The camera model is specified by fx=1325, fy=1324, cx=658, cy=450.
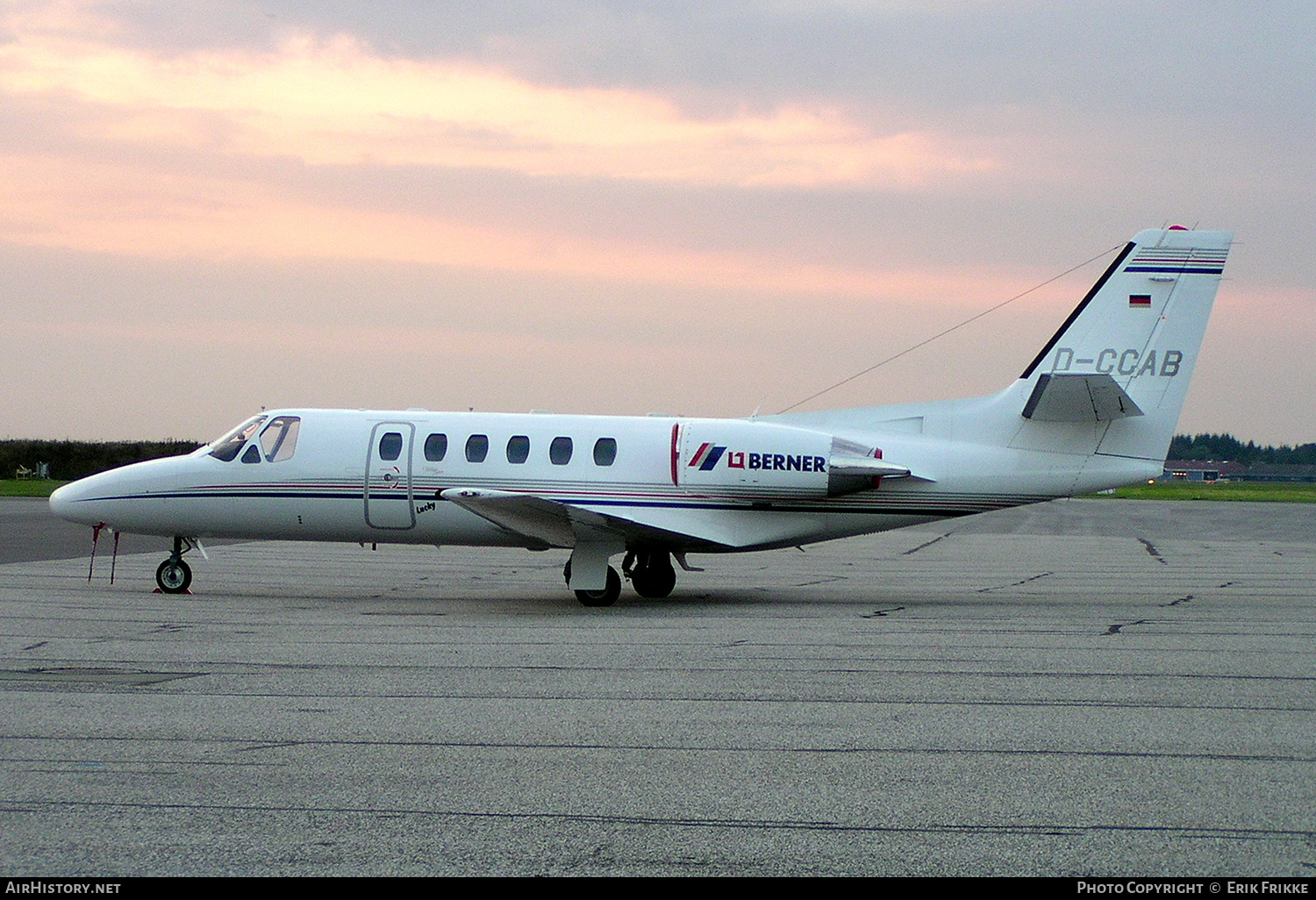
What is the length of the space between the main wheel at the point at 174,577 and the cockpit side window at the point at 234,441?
67.9 inches

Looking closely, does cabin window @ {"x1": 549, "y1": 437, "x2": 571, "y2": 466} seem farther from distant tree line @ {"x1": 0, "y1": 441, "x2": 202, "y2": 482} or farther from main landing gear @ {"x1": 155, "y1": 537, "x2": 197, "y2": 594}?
distant tree line @ {"x1": 0, "y1": 441, "x2": 202, "y2": 482}

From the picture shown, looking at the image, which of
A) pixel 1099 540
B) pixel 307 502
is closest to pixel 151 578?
pixel 307 502

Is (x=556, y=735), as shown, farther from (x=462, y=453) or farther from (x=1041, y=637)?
(x=462, y=453)

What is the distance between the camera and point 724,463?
62.8 feet

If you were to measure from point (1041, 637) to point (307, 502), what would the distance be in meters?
10.7

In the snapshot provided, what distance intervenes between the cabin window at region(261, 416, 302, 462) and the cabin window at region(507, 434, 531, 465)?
3.22 meters

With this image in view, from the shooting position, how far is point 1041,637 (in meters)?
14.6

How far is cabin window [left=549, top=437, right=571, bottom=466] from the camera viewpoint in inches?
764

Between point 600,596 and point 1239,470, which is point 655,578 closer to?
point 600,596

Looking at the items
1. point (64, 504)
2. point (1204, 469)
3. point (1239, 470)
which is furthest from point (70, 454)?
point (1239, 470)

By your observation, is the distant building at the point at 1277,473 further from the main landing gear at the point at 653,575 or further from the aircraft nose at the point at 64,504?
the aircraft nose at the point at 64,504

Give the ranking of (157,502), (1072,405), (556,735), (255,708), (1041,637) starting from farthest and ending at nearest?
(157,502) < (1072,405) < (1041,637) < (255,708) < (556,735)

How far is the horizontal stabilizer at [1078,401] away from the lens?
18203mm

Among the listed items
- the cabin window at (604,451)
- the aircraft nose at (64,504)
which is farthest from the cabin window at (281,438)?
the cabin window at (604,451)
